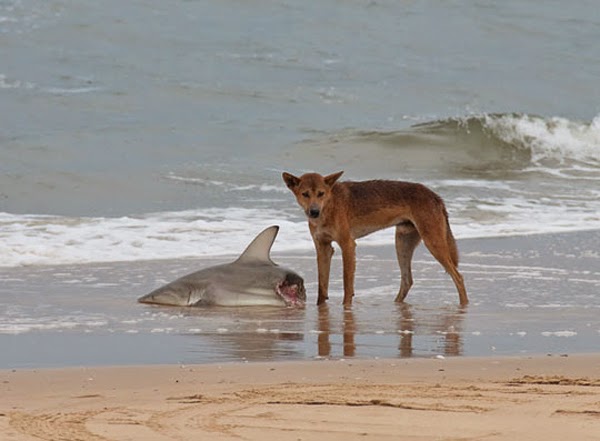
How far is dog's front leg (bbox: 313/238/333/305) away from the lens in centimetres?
984

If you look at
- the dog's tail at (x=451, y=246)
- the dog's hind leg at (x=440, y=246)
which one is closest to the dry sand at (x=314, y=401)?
the dog's hind leg at (x=440, y=246)

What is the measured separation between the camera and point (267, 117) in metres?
23.5

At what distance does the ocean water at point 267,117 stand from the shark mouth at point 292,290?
2783 mm

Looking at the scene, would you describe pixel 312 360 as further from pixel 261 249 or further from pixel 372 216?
pixel 372 216

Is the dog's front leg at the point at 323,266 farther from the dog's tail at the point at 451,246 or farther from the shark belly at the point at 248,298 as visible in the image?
the dog's tail at the point at 451,246

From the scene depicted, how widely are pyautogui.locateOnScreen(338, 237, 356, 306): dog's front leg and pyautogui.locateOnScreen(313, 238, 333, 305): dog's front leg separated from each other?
13 cm

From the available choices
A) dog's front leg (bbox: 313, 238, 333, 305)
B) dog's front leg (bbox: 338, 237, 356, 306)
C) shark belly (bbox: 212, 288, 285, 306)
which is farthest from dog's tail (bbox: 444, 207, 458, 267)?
shark belly (bbox: 212, 288, 285, 306)

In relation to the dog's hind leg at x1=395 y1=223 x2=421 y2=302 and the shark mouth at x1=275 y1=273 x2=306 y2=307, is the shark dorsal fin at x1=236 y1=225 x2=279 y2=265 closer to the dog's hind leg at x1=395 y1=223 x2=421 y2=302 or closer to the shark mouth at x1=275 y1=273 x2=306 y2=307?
the shark mouth at x1=275 y1=273 x2=306 y2=307

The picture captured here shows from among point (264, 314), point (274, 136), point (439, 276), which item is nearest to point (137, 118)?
point (274, 136)

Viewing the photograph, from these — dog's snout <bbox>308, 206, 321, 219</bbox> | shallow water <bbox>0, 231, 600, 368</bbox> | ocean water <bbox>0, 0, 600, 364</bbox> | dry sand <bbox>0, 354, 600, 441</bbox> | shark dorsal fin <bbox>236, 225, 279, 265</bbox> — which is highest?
ocean water <bbox>0, 0, 600, 364</bbox>

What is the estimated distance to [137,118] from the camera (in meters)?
22.8

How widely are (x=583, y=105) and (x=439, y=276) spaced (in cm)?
1683

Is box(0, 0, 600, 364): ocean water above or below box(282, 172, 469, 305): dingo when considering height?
above

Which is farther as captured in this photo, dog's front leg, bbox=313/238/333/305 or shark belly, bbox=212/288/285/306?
dog's front leg, bbox=313/238/333/305
